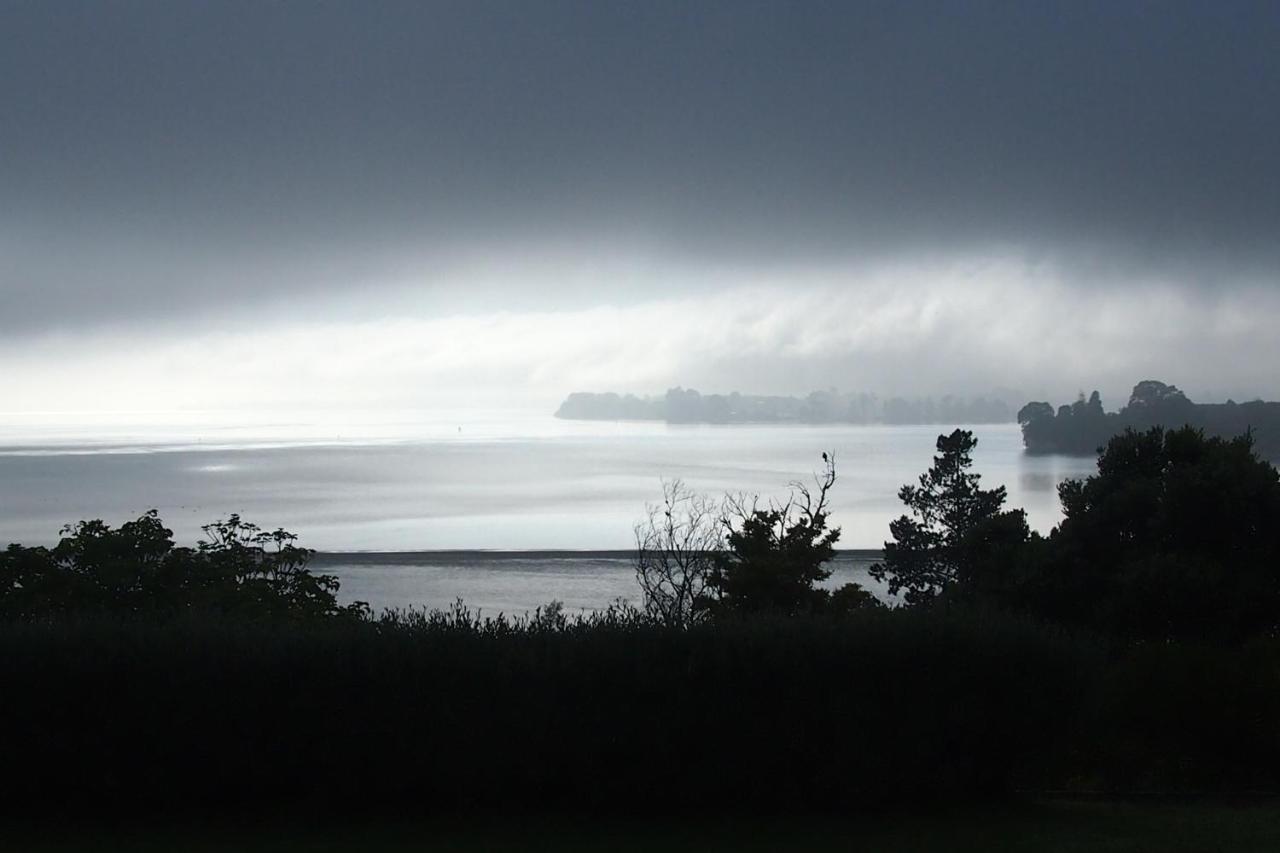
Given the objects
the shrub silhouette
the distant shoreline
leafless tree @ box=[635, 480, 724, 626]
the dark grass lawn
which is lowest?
the distant shoreline

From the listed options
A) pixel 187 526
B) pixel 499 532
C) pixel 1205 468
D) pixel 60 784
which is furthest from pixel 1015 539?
pixel 187 526

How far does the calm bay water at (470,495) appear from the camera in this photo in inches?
1858

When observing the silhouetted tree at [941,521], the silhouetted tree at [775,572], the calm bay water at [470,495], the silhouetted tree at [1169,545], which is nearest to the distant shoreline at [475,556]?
the calm bay water at [470,495]

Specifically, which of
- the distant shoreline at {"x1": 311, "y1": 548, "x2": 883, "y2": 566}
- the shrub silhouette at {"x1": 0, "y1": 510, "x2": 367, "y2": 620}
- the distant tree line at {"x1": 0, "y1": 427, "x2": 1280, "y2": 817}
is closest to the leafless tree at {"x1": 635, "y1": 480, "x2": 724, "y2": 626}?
the distant tree line at {"x1": 0, "y1": 427, "x2": 1280, "y2": 817}

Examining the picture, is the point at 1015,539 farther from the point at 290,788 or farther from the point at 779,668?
the point at 290,788

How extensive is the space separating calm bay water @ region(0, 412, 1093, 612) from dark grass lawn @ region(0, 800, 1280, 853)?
2921 cm

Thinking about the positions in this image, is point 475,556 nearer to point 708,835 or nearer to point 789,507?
point 789,507

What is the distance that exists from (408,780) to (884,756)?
3759 millimetres

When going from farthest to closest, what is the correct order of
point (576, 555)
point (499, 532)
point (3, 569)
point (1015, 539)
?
point (499, 532), point (576, 555), point (1015, 539), point (3, 569)

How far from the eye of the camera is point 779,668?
28.2 ft

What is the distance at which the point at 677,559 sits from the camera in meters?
32.4

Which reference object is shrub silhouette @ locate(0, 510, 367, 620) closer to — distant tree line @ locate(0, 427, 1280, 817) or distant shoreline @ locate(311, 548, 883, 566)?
distant tree line @ locate(0, 427, 1280, 817)

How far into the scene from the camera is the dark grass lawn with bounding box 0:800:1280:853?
8.04 m

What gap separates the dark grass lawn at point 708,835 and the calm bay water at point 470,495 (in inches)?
1150
